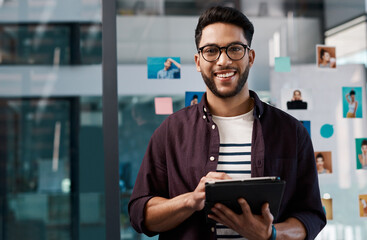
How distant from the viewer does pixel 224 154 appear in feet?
4.63

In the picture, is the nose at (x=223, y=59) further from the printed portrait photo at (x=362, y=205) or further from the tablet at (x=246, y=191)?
the printed portrait photo at (x=362, y=205)

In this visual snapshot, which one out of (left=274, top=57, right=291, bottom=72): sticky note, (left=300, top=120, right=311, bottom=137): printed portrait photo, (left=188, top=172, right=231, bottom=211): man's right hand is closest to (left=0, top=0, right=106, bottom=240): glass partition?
(left=274, top=57, right=291, bottom=72): sticky note

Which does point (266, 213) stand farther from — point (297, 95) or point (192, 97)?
point (297, 95)

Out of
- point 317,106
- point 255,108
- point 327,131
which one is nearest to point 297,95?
point 317,106

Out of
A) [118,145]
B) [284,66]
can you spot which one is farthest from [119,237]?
[284,66]

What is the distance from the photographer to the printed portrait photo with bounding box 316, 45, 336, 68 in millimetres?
2586

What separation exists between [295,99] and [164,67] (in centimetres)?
83

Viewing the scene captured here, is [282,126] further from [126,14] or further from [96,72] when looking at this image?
[96,72]

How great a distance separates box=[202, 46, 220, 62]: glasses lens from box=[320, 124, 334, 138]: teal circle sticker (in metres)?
1.40

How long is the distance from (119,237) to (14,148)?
1686 millimetres

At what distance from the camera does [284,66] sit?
2566mm

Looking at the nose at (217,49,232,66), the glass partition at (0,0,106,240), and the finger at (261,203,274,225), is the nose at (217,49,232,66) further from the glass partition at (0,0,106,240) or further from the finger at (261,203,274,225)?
the glass partition at (0,0,106,240)

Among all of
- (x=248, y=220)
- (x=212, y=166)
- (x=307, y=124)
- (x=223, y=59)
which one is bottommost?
(x=248, y=220)

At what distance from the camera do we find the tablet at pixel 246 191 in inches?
45.2
